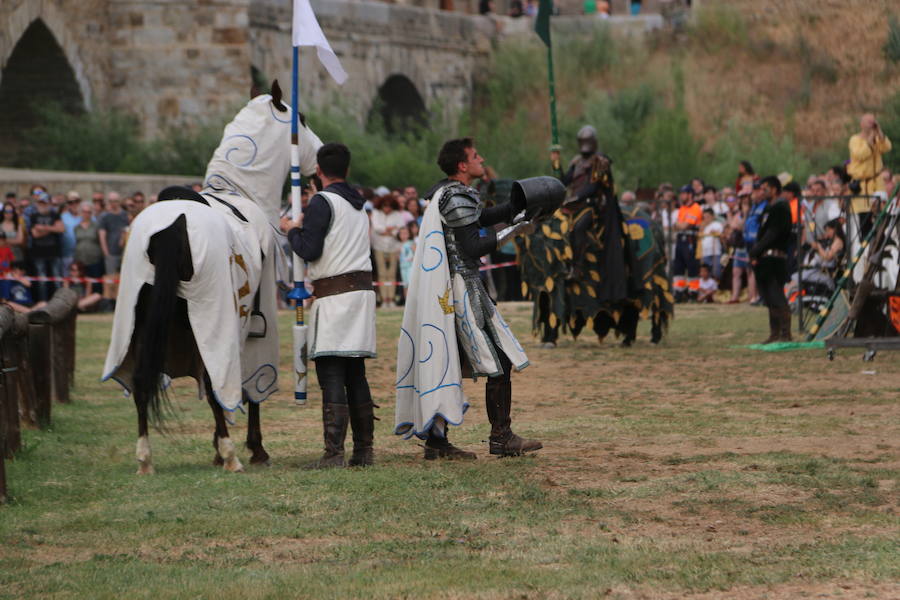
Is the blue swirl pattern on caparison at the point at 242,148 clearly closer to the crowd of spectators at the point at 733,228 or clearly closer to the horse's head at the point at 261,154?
the horse's head at the point at 261,154

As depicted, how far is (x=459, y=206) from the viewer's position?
881 cm

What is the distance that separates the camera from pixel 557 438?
9859 mm

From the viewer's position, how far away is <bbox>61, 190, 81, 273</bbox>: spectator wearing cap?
22188 mm

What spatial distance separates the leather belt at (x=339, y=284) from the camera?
8.63 metres

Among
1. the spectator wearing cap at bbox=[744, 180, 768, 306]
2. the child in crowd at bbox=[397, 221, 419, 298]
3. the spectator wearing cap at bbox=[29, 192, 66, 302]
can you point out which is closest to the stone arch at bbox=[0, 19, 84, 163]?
the spectator wearing cap at bbox=[29, 192, 66, 302]

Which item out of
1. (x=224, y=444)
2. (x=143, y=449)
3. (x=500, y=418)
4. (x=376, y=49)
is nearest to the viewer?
(x=143, y=449)

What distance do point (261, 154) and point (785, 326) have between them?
795 centimetres

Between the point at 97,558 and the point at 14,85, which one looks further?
the point at 14,85

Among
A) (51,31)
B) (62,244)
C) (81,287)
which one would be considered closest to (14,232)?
(62,244)

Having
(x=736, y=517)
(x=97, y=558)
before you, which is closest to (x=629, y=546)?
(x=736, y=517)

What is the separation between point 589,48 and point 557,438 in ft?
108

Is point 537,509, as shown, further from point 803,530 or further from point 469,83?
point 469,83

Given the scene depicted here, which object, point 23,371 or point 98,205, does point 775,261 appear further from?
point 98,205

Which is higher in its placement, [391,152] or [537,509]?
[391,152]
